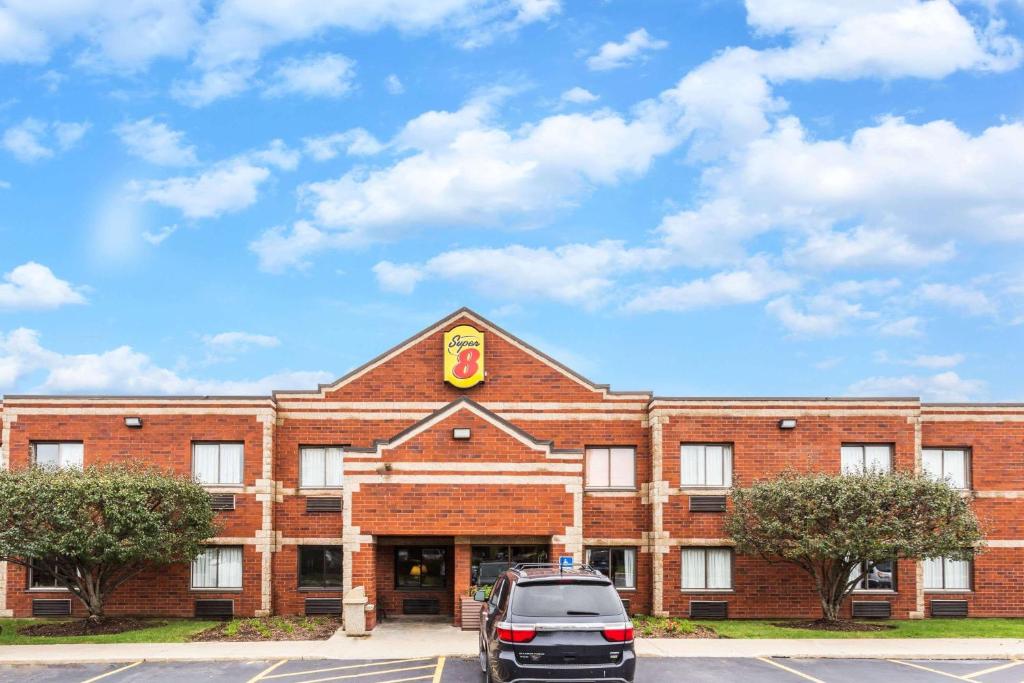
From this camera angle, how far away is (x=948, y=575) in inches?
1104

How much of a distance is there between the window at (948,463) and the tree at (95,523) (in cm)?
2004

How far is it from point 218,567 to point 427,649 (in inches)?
364

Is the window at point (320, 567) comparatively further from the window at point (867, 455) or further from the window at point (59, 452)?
the window at point (867, 455)

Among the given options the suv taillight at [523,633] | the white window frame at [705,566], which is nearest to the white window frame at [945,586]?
the white window frame at [705,566]

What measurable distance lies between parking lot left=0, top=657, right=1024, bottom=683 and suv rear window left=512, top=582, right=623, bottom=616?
366 centimetres

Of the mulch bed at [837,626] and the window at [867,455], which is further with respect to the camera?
the window at [867,455]

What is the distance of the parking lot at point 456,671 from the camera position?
700 inches

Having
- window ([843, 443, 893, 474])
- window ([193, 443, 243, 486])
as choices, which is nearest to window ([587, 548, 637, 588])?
window ([843, 443, 893, 474])

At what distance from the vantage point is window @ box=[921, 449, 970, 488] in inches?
1115

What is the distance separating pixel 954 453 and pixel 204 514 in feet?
68.4

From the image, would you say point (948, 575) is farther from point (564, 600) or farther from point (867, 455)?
point (564, 600)

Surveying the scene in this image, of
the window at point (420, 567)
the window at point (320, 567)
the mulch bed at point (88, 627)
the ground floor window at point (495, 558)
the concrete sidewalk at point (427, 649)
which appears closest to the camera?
the concrete sidewalk at point (427, 649)

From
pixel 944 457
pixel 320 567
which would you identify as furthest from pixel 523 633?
pixel 944 457

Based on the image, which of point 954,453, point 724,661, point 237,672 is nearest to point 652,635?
point 724,661
